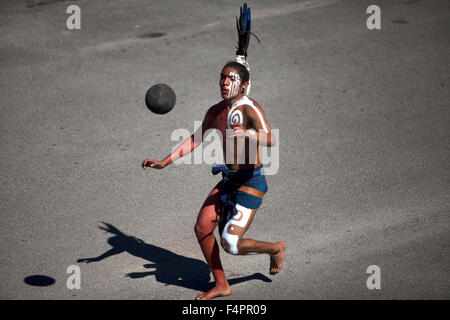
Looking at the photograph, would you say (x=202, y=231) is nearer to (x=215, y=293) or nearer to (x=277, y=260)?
(x=215, y=293)

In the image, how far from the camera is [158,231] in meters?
6.86

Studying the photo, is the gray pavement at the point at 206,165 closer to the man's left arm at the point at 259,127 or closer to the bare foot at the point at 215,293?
the bare foot at the point at 215,293

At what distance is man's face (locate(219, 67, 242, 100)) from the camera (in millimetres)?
5508

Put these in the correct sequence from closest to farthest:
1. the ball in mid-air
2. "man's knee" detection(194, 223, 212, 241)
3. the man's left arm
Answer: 1. the man's left arm
2. "man's knee" detection(194, 223, 212, 241)
3. the ball in mid-air

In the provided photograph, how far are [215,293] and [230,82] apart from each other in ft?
6.96

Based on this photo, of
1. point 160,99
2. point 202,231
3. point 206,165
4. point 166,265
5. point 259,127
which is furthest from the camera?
point 206,165

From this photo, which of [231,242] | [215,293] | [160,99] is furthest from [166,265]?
[160,99]

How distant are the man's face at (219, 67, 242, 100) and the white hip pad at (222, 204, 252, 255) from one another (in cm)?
110

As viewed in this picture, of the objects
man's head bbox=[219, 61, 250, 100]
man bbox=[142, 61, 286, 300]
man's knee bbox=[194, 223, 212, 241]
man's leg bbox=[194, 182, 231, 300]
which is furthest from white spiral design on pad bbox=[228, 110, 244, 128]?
man's knee bbox=[194, 223, 212, 241]

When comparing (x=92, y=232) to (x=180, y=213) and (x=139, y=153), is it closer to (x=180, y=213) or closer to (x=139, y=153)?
(x=180, y=213)

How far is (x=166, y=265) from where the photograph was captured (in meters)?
6.34

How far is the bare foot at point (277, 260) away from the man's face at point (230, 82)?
1670 millimetres

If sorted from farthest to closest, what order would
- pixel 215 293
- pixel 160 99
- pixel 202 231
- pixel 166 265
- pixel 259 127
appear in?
pixel 166 265, pixel 160 99, pixel 215 293, pixel 202 231, pixel 259 127

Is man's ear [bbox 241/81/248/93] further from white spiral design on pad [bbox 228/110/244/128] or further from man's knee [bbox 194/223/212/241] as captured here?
man's knee [bbox 194/223/212/241]
